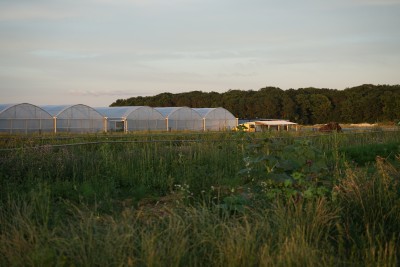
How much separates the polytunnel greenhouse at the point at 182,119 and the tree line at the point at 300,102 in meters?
17.4

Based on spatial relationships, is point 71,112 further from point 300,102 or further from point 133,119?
point 300,102

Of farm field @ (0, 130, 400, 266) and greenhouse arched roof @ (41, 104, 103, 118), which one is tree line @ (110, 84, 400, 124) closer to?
greenhouse arched roof @ (41, 104, 103, 118)

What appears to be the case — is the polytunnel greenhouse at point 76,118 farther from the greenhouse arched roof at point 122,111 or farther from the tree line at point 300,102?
the tree line at point 300,102

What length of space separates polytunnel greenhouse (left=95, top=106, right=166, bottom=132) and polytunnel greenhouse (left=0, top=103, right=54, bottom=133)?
428 cm

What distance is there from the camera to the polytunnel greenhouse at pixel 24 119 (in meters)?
24.9

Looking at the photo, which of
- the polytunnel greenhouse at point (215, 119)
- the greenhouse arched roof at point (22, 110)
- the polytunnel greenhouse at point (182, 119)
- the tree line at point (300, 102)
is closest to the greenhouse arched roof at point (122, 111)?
the polytunnel greenhouse at point (182, 119)

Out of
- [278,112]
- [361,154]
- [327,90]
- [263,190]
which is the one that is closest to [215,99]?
[278,112]

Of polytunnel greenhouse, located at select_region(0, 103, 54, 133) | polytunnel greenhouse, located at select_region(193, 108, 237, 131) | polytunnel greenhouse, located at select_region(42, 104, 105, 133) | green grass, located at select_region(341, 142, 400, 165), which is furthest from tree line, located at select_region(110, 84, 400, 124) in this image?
green grass, located at select_region(341, 142, 400, 165)

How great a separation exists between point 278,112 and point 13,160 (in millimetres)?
50364

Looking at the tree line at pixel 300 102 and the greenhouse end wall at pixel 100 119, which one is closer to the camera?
the greenhouse end wall at pixel 100 119

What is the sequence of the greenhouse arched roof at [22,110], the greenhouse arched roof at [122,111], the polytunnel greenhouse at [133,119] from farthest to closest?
the greenhouse arched roof at [122,111]
the polytunnel greenhouse at [133,119]
the greenhouse arched roof at [22,110]

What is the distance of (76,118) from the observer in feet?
92.3

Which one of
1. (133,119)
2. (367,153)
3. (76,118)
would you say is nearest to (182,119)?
(133,119)

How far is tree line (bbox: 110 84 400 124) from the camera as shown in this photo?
48719mm
